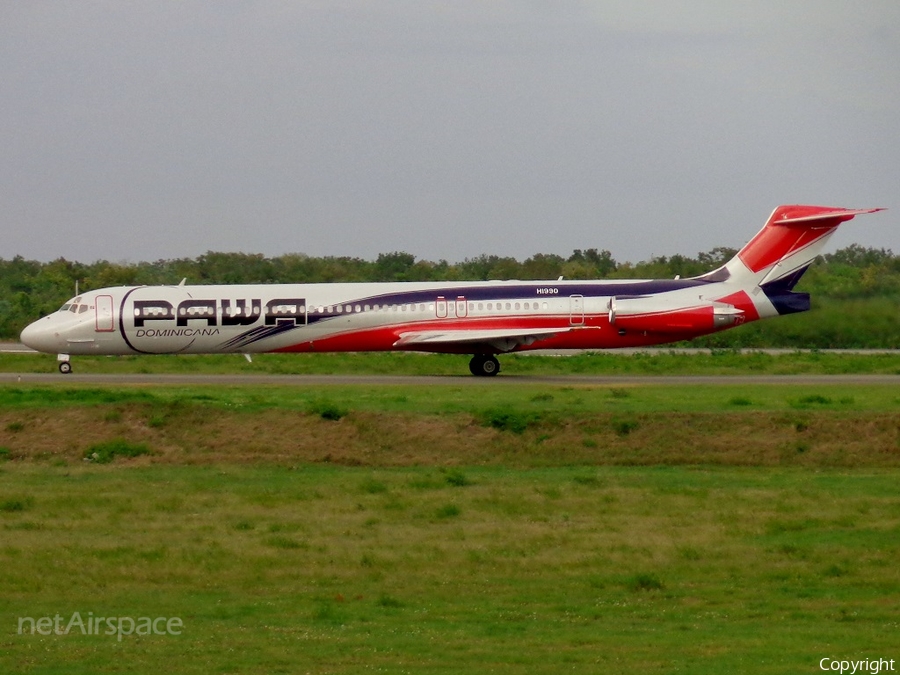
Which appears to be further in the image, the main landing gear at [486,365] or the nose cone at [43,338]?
the main landing gear at [486,365]

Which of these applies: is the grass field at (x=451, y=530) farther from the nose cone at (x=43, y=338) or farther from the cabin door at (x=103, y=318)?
the nose cone at (x=43, y=338)

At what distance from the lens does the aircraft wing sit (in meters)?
39.0

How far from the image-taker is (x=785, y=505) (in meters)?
20.3

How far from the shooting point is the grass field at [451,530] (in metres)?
12.8

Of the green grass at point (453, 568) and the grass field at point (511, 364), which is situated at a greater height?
the grass field at point (511, 364)

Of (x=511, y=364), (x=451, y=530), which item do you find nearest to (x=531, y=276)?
(x=511, y=364)

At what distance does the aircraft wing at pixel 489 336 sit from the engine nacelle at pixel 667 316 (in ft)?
5.81

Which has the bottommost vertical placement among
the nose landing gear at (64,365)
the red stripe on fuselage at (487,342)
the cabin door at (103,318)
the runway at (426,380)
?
the runway at (426,380)

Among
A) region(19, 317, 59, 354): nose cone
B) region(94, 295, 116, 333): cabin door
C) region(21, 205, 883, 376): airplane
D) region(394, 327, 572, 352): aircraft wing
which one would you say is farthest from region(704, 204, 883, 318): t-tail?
region(19, 317, 59, 354): nose cone

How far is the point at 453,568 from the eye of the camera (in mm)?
16656

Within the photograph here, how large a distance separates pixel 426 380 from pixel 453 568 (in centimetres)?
2212

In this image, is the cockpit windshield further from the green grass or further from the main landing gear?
the green grass

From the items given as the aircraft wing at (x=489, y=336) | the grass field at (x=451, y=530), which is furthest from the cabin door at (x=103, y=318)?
the aircraft wing at (x=489, y=336)

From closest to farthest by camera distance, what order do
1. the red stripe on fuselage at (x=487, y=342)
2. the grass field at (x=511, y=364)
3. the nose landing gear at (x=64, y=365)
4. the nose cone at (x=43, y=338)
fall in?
the red stripe on fuselage at (x=487, y=342) < the nose cone at (x=43, y=338) < the nose landing gear at (x=64, y=365) < the grass field at (x=511, y=364)
